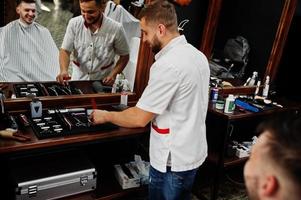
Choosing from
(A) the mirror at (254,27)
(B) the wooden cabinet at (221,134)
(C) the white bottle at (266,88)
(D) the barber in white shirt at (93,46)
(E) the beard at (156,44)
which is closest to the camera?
(E) the beard at (156,44)

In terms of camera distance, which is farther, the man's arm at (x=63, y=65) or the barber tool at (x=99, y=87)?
the barber tool at (x=99, y=87)

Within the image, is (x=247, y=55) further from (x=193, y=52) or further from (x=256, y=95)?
(x=193, y=52)

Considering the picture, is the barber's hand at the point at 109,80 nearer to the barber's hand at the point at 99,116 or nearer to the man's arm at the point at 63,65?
the man's arm at the point at 63,65

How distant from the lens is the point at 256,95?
10.2 ft

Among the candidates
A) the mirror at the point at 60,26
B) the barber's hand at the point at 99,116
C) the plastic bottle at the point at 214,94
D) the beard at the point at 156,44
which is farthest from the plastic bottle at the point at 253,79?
the barber's hand at the point at 99,116

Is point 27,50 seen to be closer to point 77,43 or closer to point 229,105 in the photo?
point 77,43

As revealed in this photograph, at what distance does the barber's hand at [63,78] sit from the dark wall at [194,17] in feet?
3.29

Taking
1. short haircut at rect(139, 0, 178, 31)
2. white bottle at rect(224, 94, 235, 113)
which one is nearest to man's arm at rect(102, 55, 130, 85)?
short haircut at rect(139, 0, 178, 31)

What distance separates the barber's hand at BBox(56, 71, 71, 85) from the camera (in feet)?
7.41

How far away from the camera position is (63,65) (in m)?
2.27

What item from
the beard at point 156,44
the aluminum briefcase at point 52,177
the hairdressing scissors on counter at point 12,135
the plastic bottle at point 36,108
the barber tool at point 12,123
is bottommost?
the aluminum briefcase at point 52,177

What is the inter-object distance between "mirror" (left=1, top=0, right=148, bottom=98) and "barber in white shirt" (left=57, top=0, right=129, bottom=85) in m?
0.04

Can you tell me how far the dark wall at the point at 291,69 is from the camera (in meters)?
3.21

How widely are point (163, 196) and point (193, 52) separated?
0.86 metres
